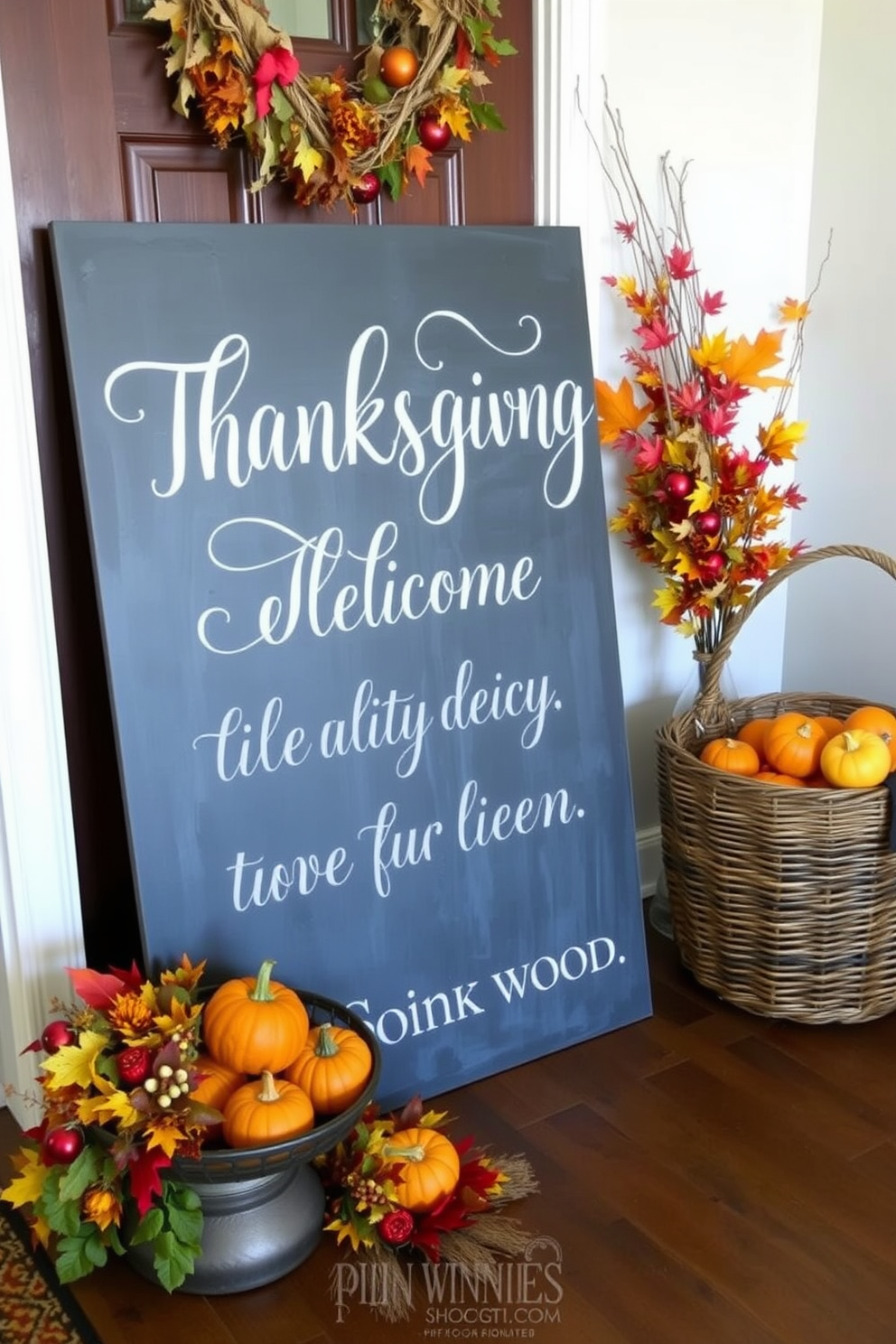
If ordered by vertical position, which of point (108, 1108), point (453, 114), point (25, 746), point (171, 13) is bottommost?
point (108, 1108)

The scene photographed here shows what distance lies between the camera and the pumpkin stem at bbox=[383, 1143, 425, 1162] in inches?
68.4

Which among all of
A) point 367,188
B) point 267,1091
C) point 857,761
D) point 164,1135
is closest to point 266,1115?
point 267,1091

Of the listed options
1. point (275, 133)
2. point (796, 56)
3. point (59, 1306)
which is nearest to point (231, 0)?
point (275, 133)

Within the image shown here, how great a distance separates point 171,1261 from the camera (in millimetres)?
1625

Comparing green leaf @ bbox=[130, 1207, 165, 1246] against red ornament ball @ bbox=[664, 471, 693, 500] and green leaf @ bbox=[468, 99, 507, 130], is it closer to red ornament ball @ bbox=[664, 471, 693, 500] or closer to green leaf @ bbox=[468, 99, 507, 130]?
red ornament ball @ bbox=[664, 471, 693, 500]

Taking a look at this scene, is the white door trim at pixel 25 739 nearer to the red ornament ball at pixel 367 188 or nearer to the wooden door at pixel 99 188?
the wooden door at pixel 99 188

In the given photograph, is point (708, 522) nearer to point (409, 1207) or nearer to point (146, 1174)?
point (409, 1207)

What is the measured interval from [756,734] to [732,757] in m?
0.14

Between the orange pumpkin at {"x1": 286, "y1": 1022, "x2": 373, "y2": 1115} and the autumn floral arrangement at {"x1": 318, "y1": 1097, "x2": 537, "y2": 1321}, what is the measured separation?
100 mm

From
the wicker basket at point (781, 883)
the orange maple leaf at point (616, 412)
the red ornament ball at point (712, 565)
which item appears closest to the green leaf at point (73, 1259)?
the wicker basket at point (781, 883)

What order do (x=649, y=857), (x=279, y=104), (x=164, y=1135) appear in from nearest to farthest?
(x=164, y=1135) → (x=279, y=104) → (x=649, y=857)

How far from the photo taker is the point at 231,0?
172 cm

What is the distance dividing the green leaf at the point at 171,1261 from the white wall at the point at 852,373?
173 cm

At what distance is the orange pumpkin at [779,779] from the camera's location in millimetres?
2202
